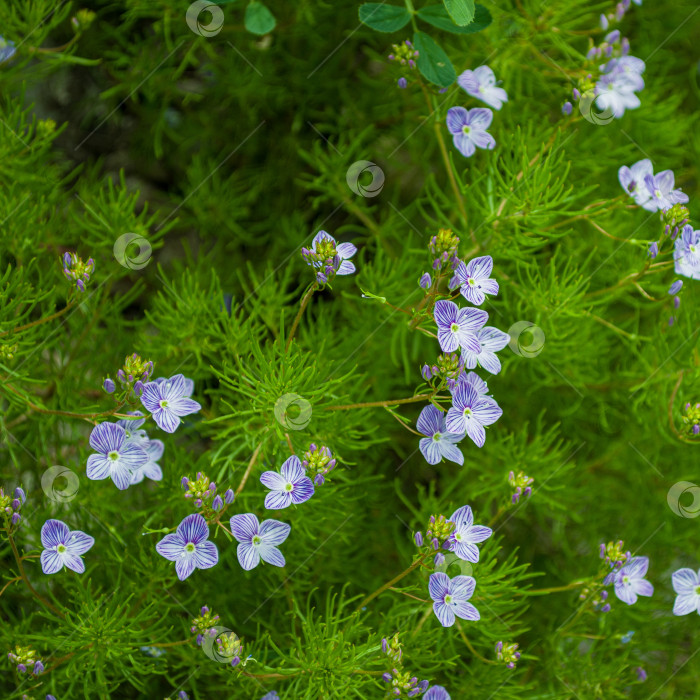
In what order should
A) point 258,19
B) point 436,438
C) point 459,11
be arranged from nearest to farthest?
point 436,438 < point 459,11 < point 258,19

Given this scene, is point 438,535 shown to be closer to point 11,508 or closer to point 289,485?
point 289,485

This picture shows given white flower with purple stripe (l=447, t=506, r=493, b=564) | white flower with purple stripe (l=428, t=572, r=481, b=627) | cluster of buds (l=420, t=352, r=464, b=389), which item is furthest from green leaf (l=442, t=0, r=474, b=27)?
white flower with purple stripe (l=428, t=572, r=481, b=627)

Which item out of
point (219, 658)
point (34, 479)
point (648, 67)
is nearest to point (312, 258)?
point (219, 658)

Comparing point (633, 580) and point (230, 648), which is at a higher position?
point (230, 648)

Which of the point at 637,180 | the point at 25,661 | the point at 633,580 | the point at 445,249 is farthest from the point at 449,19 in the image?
the point at 25,661

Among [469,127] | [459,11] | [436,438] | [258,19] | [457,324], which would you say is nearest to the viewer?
[457,324]

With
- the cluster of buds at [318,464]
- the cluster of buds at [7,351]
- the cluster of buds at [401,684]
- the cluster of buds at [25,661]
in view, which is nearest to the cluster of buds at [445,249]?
the cluster of buds at [318,464]
